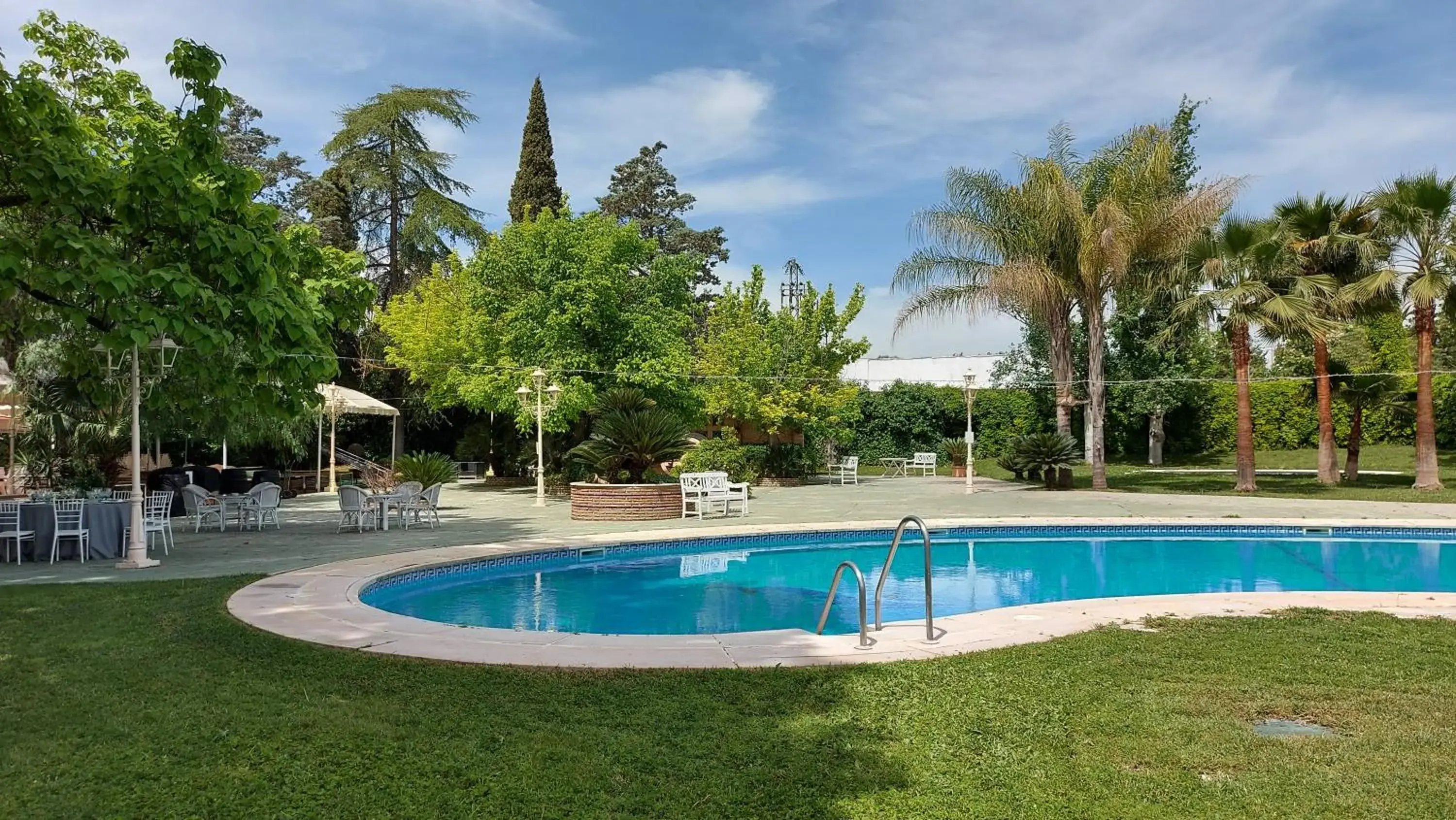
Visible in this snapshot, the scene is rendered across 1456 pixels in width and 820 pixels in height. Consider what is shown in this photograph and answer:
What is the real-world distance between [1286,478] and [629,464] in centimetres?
1895

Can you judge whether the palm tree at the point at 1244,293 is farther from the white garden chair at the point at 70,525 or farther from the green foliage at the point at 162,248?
the white garden chair at the point at 70,525

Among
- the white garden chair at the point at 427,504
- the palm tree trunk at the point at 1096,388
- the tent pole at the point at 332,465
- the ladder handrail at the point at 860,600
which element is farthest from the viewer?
the tent pole at the point at 332,465

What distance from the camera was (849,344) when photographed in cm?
2534

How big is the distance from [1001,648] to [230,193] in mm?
8125

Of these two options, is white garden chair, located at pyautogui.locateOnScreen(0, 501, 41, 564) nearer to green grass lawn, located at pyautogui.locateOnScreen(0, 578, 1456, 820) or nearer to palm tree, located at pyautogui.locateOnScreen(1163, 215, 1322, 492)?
green grass lawn, located at pyautogui.locateOnScreen(0, 578, 1456, 820)

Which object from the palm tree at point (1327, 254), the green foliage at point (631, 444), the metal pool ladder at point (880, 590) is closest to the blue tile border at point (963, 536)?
the green foliage at point (631, 444)

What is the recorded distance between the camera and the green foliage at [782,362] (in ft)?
78.9

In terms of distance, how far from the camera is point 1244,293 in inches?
775

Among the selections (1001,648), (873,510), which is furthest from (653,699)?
(873,510)

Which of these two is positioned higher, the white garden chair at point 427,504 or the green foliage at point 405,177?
the green foliage at point 405,177

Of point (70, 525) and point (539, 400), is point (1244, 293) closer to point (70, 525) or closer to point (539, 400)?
point (539, 400)

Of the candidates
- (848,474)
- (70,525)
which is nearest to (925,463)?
(848,474)

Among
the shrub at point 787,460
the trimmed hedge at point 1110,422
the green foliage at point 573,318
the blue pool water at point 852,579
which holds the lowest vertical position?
the blue pool water at point 852,579

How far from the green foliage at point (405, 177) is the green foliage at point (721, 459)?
1439cm
